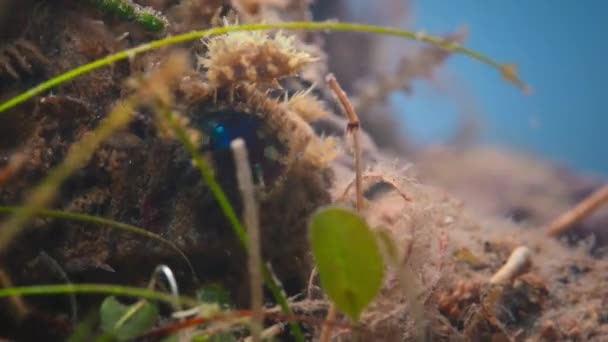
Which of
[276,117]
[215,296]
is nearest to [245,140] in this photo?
[276,117]

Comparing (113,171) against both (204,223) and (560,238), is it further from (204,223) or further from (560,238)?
(560,238)

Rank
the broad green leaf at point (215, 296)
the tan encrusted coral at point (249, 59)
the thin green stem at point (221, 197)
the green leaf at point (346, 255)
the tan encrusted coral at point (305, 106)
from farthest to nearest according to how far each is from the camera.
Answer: the tan encrusted coral at point (305, 106)
the tan encrusted coral at point (249, 59)
the broad green leaf at point (215, 296)
the green leaf at point (346, 255)
the thin green stem at point (221, 197)

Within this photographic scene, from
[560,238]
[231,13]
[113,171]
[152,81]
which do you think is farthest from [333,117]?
[152,81]

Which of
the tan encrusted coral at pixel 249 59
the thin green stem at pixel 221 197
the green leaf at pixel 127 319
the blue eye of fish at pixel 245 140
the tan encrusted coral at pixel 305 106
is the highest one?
the tan encrusted coral at pixel 249 59

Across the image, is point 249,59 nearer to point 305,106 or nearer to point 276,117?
point 276,117

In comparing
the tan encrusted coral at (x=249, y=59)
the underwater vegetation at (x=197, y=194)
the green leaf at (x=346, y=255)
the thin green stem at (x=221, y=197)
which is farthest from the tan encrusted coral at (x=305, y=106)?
the green leaf at (x=346, y=255)

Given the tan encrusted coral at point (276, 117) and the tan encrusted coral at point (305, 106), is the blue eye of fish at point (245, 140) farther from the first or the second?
the tan encrusted coral at point (305, 106)

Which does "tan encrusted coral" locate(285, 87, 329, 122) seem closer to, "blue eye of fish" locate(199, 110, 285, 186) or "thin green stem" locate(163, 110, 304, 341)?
"blue eye of fish" locate(199, 110, 285, 186)
